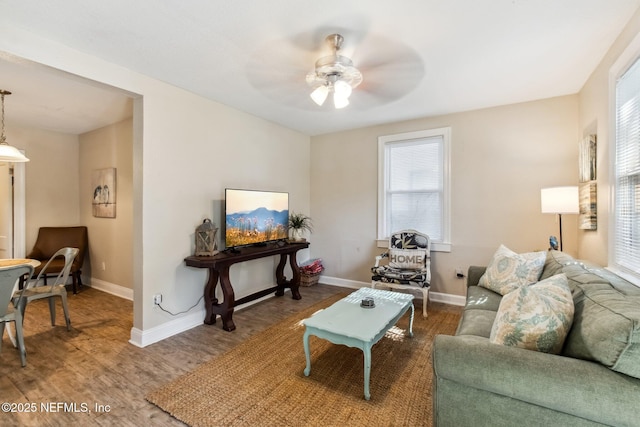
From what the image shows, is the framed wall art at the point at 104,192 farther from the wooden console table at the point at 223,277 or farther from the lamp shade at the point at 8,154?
the wooden console table at the point at 223,277

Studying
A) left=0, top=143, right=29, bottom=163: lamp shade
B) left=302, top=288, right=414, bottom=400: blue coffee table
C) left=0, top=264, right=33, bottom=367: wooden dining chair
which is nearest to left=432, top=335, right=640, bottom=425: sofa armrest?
left=302, top=288, right=414, bottom=400: blue coffee table

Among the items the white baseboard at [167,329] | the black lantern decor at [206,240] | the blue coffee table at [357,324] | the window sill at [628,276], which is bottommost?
the white baseboard at [167,329]

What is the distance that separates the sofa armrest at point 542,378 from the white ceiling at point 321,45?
1952 mm

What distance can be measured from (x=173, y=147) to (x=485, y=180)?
12.0 ft

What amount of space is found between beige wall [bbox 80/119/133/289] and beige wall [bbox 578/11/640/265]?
5100mm

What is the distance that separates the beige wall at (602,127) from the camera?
7.23 ft

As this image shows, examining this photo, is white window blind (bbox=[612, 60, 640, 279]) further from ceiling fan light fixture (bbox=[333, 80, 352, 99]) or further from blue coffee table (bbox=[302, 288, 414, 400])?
ceiling fan light fixture (bbox=[333, 80, 352, 99])

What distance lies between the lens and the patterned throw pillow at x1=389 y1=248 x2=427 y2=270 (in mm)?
3828

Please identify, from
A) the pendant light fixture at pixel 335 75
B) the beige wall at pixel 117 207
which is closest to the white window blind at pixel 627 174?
the pendant light fixture at pixel 335 75

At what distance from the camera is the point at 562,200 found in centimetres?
275

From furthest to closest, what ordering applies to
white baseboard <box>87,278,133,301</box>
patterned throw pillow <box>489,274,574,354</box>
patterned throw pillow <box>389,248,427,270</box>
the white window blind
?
white baseboard <box>87,278,133,301</box> < patterned throw pillow <box>389,248,427,270</box> < the white window blind < patterned throw pillow <box>489,274,574,354</box>

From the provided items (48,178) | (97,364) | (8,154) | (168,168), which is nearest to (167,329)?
(97,364)

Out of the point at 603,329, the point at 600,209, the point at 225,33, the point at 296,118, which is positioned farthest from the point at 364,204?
the point at 603,329

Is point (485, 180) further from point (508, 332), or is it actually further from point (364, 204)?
point (508, 332)
